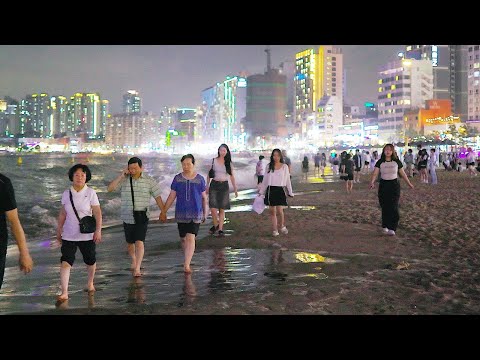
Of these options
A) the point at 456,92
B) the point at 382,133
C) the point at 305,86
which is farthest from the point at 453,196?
the point at 305,86

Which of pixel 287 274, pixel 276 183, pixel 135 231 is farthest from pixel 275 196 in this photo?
pixel 135 231

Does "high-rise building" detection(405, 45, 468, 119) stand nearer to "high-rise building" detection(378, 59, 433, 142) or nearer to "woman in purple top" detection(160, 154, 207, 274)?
"high-rise building" detection(378, 59, 433, 142)

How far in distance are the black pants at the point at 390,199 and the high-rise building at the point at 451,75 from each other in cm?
12208

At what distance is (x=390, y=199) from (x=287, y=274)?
374 cm

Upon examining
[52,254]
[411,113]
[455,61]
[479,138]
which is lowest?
[52,254]

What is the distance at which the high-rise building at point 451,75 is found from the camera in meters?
125

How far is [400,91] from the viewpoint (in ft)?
388

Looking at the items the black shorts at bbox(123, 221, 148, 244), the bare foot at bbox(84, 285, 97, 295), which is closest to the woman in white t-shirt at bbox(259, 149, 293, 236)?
the black shorts at bbox(123, 221, 148, 244)

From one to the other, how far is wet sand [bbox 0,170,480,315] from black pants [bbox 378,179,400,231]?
29 cm

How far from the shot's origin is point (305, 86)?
642 ft

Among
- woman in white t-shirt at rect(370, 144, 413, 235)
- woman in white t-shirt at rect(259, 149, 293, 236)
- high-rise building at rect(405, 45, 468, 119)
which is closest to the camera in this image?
woman in white t-shirt at rect(259, 149, 293, 236)

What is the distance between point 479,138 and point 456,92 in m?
55.5

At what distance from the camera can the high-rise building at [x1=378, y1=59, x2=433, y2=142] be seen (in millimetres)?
116625
